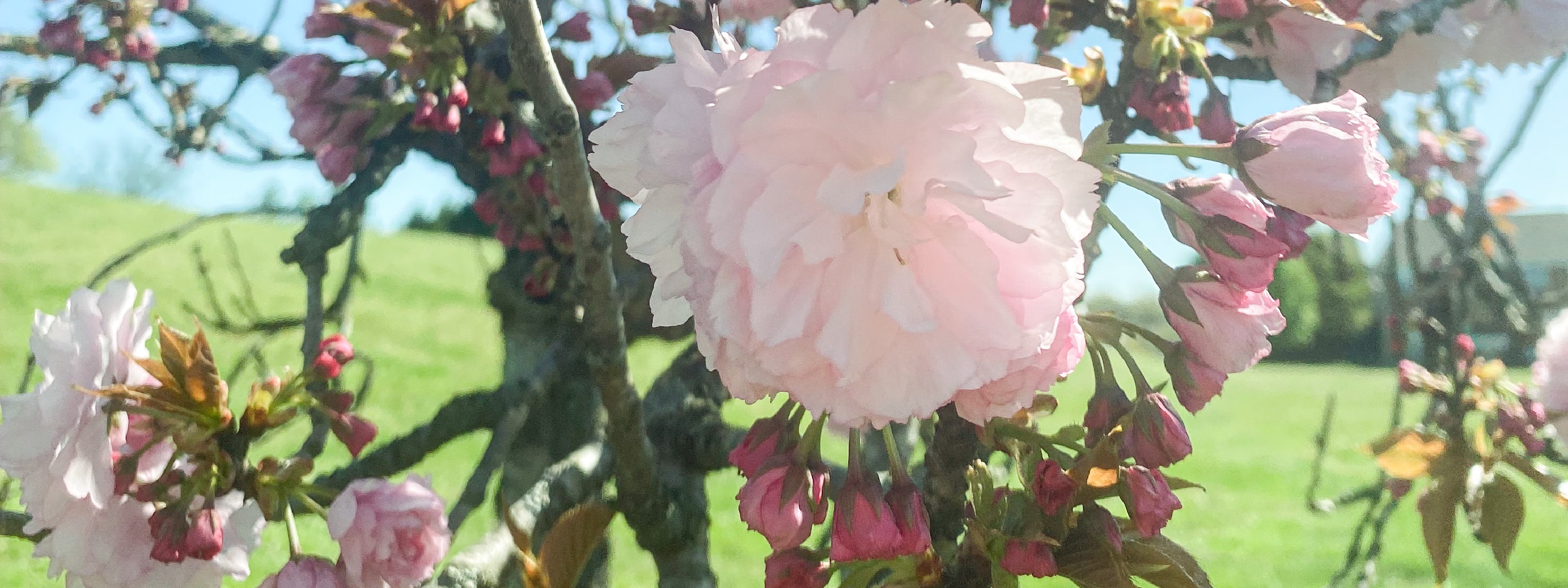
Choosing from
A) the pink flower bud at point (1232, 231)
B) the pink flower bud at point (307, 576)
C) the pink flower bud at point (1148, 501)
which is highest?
the pink flower bud at point (1232, 231)

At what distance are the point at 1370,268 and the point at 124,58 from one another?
213cm

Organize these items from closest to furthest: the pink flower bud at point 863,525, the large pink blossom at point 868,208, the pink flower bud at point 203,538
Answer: the large pink blossom at point 868,208
the pink flower bud at point 863,525
the pink flower bud at point 203,538

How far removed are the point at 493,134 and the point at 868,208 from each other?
0.50 meters

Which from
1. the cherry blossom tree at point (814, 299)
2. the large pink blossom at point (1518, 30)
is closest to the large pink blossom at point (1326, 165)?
the cherry blossom tree at point (814, 299)

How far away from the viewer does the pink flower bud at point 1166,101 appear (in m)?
0.51

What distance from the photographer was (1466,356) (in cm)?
90

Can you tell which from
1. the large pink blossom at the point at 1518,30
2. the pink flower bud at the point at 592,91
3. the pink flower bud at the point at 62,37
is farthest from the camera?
the pink flower bud at the point at 62,37

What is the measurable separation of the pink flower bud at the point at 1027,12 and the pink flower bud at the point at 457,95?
0.40 metres

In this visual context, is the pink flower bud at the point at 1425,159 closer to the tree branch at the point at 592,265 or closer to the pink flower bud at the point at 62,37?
the tree branch at the point at 592,265

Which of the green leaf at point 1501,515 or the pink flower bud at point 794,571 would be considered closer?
the pink flower bud at point 794,571

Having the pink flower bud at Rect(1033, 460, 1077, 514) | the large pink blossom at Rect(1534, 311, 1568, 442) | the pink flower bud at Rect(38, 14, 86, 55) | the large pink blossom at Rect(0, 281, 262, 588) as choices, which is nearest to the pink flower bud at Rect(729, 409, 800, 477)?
the pink flower bud at Rect(1033, 460, 1077, 514)

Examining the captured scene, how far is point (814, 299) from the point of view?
282 mm

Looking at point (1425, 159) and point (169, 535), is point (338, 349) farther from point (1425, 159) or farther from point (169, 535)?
point (1425, 159)

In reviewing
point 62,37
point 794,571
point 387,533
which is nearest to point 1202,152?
point 794,571
